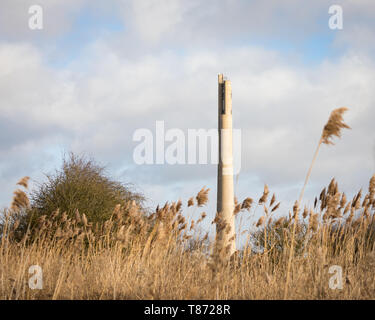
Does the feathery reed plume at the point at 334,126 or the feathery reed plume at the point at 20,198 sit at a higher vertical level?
the feathery reed plume at the point at 334,126

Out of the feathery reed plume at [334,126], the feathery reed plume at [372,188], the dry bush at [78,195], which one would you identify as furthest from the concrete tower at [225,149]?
the feathery reed plume at [334,126]

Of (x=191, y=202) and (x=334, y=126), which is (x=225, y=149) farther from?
(x=334, y=126)

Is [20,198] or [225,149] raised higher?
[225,149]

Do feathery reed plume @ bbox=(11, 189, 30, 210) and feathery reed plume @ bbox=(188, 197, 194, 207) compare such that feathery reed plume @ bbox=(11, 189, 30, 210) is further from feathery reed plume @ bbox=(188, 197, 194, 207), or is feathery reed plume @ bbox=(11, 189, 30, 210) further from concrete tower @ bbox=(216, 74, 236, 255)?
concrete tower @ bbox=(216, 74, 236, 255)

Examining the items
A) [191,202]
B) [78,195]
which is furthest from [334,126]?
[78,195]

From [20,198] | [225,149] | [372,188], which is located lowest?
[20,198]

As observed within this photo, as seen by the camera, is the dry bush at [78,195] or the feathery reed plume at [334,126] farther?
the dry bush at [78,195]

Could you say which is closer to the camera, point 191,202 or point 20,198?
point 20,198

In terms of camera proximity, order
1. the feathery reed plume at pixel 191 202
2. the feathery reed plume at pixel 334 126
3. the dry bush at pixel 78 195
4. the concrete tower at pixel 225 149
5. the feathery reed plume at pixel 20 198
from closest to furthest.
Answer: the feathery reed plume at pixel 334 126, the feathery reed plume at pixel 20 198, the feathery reed plume at pixel 191 202, the dry bush at pixel 78 195, the concrete tower at pixel 225 149

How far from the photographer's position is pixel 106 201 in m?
10.2

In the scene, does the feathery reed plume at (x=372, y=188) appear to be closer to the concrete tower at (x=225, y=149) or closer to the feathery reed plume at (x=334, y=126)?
the feathery reed plume at (x=334, y=126)

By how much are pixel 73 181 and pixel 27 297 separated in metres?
5.89

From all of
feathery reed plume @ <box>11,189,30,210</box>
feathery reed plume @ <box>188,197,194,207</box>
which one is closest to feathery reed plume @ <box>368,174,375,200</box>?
feathery reed plume @ <box>188,197,194,207</box>

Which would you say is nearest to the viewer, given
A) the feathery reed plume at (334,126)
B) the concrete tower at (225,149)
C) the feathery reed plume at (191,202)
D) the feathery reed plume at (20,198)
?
the feathery reed plume at (334,126)
